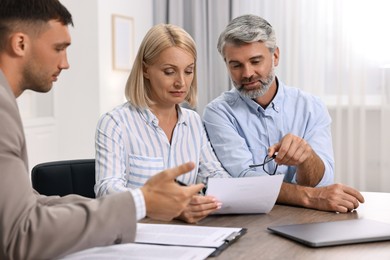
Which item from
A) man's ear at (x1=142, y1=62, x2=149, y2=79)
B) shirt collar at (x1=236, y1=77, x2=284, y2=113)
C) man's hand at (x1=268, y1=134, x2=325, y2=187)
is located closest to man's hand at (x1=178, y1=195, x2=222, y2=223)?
man's hand at (x1=268, y1=134, x2=325, y2=187)

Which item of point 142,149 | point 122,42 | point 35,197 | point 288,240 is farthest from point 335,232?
point 122,42

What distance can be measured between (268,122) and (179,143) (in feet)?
1.45

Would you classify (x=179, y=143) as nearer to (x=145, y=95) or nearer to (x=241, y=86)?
(x=145, y=95)

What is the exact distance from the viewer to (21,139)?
1283 millimetres

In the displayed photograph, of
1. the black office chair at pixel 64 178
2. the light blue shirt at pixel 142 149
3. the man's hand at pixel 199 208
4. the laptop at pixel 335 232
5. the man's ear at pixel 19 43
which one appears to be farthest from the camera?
the black office chair at pixel 64 178

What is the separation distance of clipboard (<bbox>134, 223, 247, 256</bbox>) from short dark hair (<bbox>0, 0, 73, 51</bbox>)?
587 millimetres

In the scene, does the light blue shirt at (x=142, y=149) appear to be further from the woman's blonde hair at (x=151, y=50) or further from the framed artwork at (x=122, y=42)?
the framed artwork at (x=122, y=42)

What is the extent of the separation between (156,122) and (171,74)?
0.19m

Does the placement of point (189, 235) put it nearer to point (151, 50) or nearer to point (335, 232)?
point (335, 232)

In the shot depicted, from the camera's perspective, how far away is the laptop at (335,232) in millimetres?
1524

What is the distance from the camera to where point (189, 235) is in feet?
5.14

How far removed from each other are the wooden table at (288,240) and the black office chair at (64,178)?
678 mm

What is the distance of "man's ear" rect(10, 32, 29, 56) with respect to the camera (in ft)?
4.61

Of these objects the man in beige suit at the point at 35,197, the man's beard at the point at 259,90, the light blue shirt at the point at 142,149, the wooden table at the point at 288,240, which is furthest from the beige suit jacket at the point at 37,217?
the man's beard at the point at 259,90
